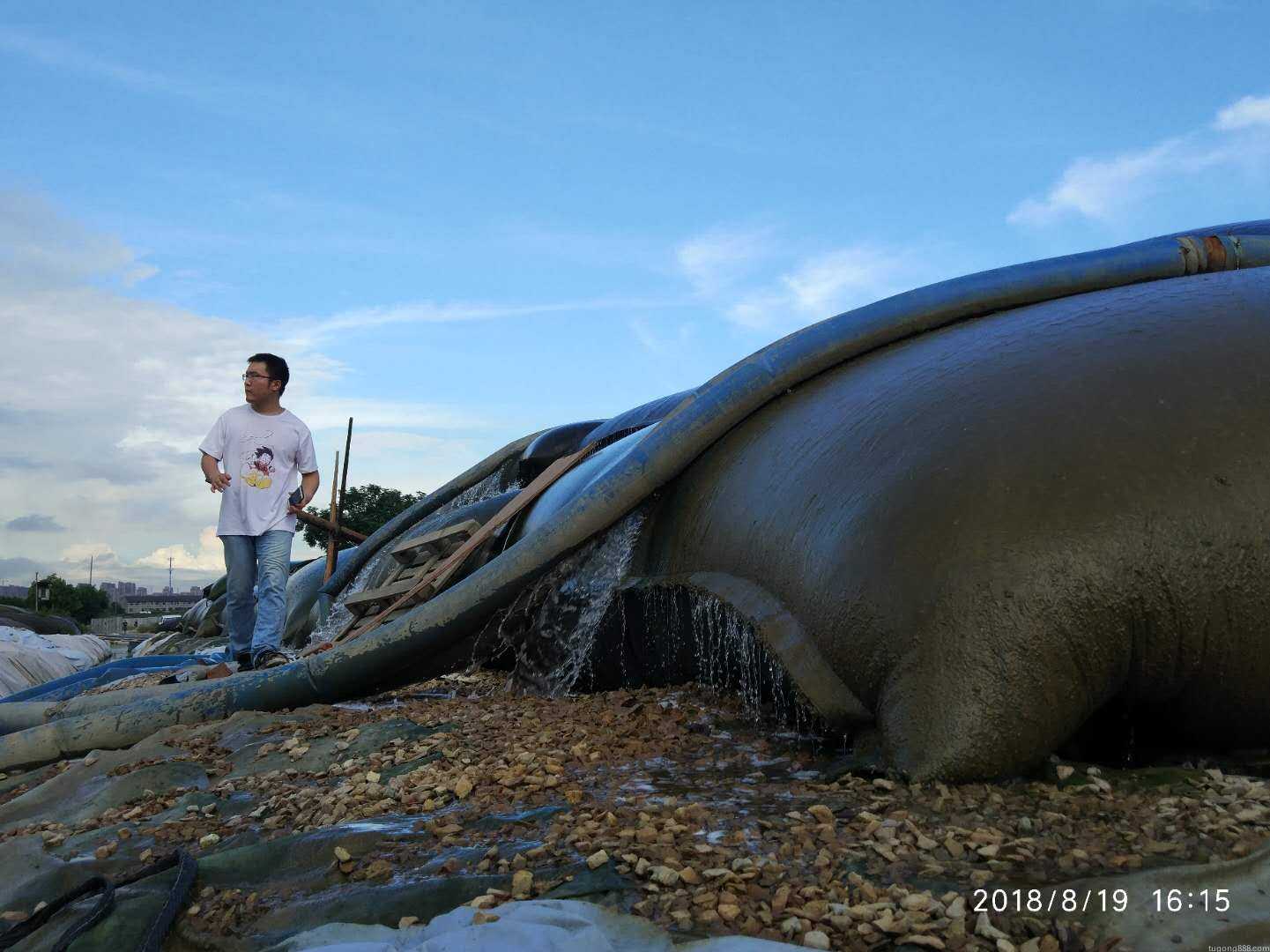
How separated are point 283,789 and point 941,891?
95.5 inches

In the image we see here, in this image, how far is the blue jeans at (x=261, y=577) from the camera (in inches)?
254

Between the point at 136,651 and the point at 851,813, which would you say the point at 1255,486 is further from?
the point at 136,651

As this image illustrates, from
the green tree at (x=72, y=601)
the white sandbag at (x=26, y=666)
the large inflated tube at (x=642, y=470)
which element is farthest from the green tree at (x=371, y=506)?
the large inflated tube at (x=642, y=470)

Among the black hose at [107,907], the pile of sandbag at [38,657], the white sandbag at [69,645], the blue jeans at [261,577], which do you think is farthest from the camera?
the white sandbag at [69,645]

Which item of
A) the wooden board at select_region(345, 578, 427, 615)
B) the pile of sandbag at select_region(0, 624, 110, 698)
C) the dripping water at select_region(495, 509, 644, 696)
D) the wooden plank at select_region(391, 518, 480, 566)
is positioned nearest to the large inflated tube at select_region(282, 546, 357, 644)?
the pile of sandbag at select_region(0, 624, 110, 698)

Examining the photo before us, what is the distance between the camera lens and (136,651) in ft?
49.6

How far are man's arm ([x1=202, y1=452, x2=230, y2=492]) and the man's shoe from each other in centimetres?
101

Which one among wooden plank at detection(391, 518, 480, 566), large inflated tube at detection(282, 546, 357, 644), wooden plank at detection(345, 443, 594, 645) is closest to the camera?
wooden plank at detection(345, 443, 594, 645)

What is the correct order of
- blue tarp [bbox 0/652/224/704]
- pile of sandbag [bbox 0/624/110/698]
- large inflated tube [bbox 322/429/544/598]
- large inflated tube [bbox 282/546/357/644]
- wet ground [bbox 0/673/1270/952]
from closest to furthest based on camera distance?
1. wet ground [bbox 0/673/1270/952]
2. blue tarp [bbox 0/652/224/704]
3. large inflated tube [bbox 322/429/544/598]
4. pile of sandbag [bbox 0/624/110/698]
5. large inflated tube [bbox 282/546/357/644]

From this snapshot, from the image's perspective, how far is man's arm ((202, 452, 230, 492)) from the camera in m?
6.42

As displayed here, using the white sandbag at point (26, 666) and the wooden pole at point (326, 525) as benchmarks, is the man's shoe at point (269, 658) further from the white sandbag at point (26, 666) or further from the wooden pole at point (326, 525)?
the white sandbag at point (26, 666)

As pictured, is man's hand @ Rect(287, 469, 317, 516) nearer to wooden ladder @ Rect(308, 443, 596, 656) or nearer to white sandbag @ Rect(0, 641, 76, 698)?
wooden ladder @ Rect(308, 443, 596, 656)

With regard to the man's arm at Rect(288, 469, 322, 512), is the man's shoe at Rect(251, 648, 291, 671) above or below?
below

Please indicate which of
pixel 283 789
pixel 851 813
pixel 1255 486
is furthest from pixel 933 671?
pixel 283 789
